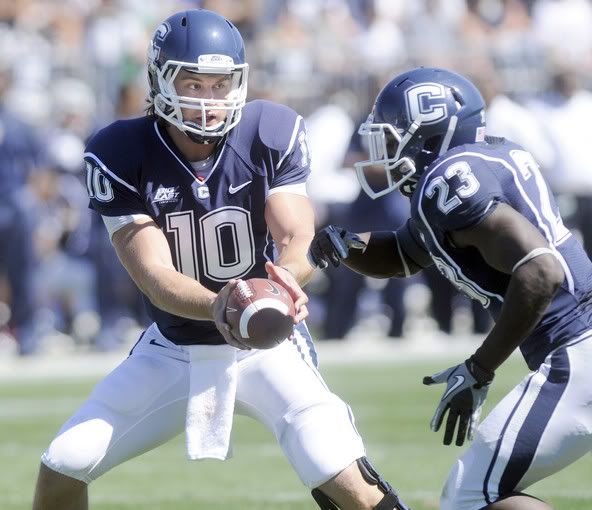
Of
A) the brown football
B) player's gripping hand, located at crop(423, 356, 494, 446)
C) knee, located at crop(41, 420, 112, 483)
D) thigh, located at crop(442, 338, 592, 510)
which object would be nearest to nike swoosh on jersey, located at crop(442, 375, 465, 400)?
player's gripping hand, located at crop(423, 356, 494, 446)

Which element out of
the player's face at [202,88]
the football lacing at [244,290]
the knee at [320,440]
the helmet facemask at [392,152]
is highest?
the player's face at [202,88]

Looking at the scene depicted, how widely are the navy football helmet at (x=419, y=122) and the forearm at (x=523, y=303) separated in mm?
700

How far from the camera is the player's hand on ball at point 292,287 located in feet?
14.5

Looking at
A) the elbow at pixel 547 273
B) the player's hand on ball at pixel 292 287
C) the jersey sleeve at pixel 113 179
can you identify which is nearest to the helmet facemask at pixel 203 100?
the jersey sleeve at pixel 113 179

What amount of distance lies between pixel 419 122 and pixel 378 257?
648 mm

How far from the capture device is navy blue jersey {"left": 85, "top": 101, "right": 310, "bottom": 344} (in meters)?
4.80

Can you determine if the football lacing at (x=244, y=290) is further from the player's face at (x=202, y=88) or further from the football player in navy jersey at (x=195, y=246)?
the player's face at (x=202, y=88)

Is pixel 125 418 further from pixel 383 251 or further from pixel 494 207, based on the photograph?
pixel 494 207

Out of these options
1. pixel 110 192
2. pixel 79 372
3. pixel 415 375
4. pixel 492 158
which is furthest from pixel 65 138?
pixel 492 158

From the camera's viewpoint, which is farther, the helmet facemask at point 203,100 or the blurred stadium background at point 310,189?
the blurred stadium background at point 310,189

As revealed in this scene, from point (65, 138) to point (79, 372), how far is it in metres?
2.62

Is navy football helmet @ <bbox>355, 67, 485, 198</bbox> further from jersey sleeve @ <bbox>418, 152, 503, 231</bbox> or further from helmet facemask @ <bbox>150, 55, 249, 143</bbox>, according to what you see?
helmet facemask @ <bbox>150, 55, 249, 143</bbox>

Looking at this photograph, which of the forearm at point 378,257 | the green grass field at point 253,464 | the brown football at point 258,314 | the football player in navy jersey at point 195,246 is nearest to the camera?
the brown football at point 258,314

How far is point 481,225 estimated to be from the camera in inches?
159
